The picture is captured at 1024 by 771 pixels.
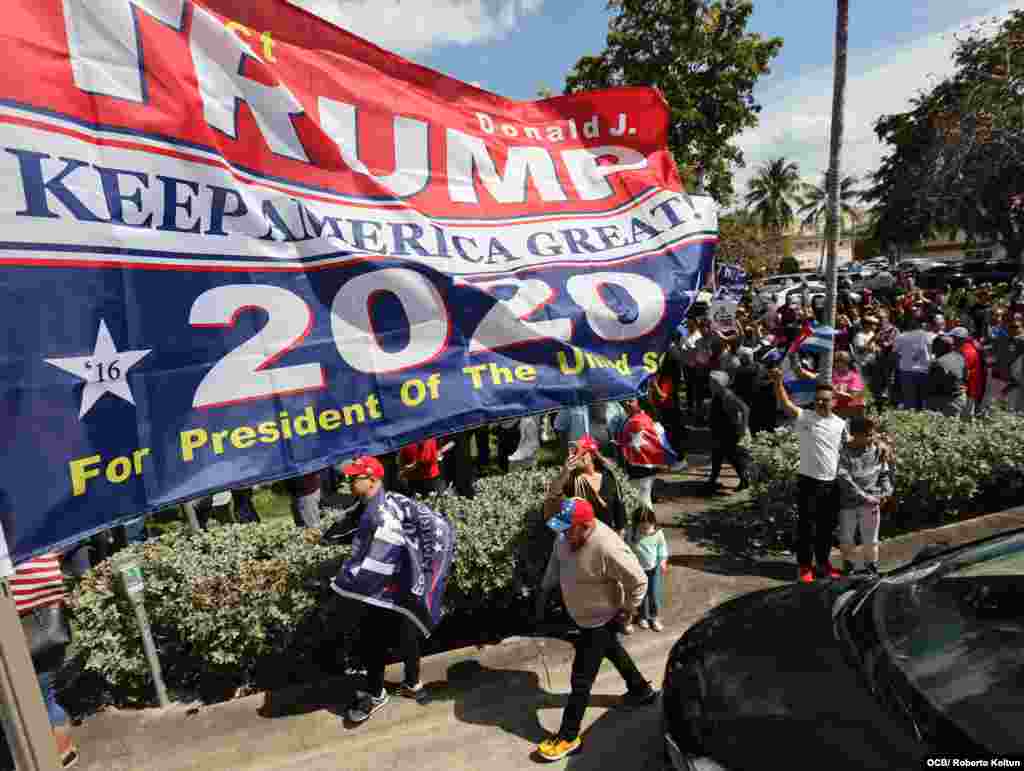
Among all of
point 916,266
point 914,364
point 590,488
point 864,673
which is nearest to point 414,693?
point 590,488

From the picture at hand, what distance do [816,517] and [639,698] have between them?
2465 millimetres

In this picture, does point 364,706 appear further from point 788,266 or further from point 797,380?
point 788,266

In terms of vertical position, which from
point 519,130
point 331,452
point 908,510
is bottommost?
point 908,510

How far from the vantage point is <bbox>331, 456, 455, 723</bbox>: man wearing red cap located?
426 cm

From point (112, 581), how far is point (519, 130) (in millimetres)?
4212

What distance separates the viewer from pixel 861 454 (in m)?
5.66

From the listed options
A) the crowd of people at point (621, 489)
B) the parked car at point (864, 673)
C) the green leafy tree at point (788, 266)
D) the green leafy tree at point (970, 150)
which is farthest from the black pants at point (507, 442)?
the green leafy tree at point (788, 266)

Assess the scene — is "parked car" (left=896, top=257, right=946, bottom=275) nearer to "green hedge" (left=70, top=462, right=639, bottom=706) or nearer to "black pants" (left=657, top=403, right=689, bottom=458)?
"black pants" (left=657, top=403, right=689, bottom=458)

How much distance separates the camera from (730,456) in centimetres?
813

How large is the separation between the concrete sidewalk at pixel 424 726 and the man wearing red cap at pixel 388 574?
0.23m

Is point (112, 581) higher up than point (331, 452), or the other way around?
point (331, 452)

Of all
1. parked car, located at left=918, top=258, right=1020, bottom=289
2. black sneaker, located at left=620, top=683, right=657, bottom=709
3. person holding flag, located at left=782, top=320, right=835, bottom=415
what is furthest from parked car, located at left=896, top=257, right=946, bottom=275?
black sneaker, located at left=620, top=683, right=657, bottom=709

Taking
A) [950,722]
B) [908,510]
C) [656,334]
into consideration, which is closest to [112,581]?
[656,334]

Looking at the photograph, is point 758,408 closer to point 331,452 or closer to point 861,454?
point 861,454
